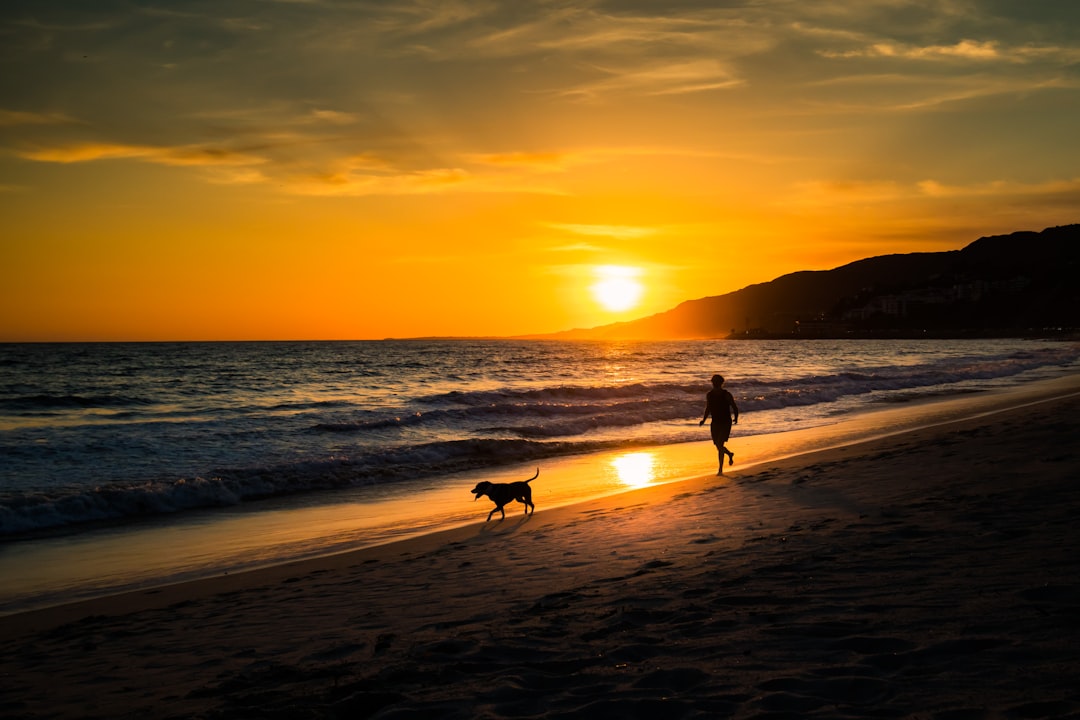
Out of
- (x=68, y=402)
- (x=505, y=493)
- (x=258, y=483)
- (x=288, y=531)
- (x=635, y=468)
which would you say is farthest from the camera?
(x=68, y=402)

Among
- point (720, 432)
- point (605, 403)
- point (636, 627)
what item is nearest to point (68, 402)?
point (605, 403)

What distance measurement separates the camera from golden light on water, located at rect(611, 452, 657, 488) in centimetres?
1438

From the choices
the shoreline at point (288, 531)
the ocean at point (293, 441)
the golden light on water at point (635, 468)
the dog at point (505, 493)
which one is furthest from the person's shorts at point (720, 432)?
the dog at point (505, 493)

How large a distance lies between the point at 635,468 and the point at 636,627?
36.3 ft

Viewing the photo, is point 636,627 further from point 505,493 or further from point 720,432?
point 720,432

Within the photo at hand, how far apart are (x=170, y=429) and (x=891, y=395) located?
31.4m

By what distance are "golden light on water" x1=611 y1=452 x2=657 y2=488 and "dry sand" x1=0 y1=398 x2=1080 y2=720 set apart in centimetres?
470

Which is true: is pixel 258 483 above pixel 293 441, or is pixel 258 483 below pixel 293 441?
below

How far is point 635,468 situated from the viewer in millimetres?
16312

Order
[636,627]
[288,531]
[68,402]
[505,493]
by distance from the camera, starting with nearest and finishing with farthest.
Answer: [636,627] < [288,531] < [505,493] < [68,402]

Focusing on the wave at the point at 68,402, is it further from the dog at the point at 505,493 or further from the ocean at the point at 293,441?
the dog at the point at 505,493

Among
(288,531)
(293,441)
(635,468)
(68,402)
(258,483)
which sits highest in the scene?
(68,402)

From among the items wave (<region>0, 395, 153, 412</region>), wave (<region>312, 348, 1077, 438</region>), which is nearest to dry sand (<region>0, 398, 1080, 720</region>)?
wave (<region>312, 348, 1077, 438</region>)

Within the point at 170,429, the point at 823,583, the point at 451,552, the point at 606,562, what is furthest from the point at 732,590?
the point at 170,429
